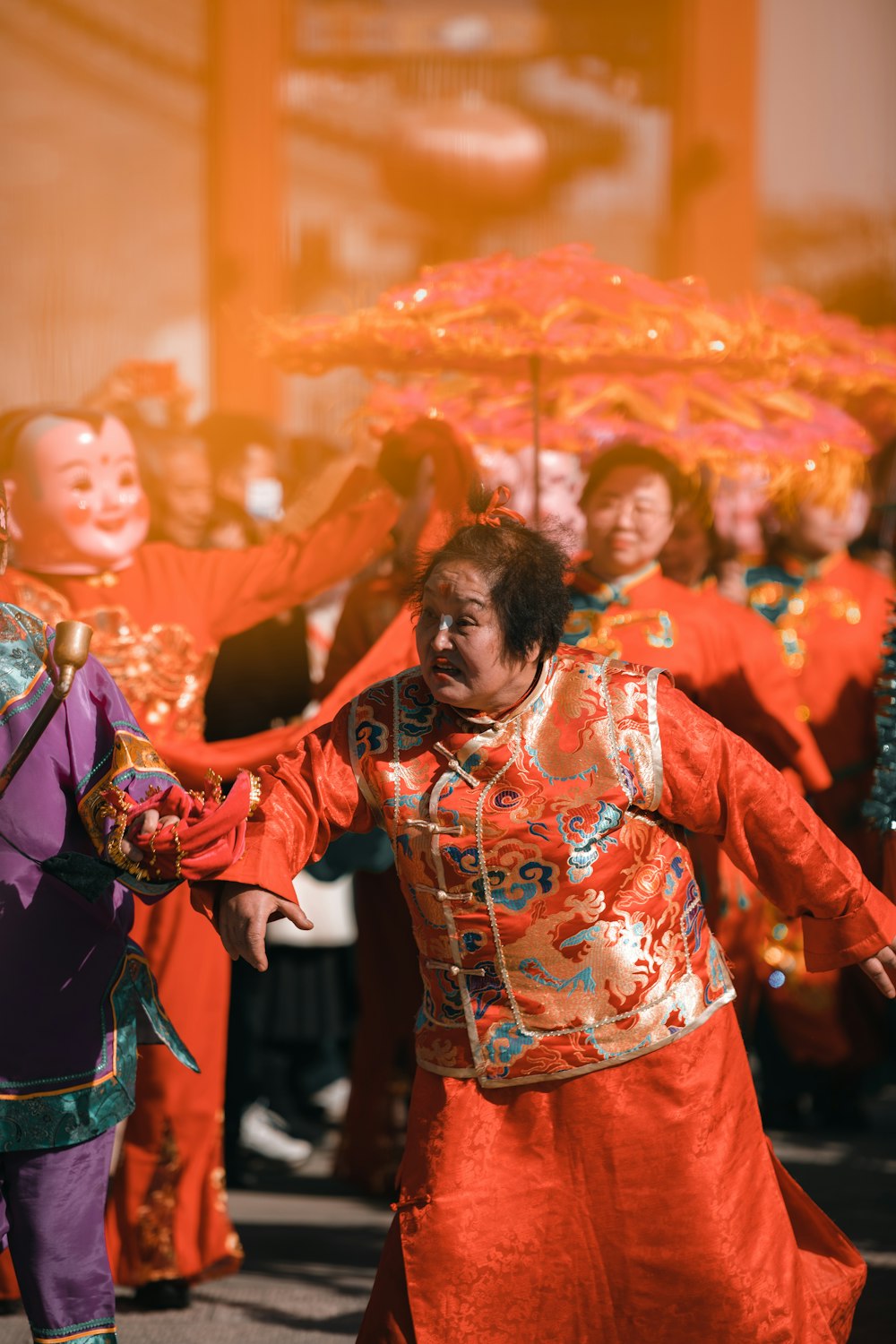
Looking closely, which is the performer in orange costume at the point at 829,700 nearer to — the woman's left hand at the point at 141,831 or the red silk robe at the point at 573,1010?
the red silk robe at the point at 573,1010

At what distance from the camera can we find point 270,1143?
5.57 metres

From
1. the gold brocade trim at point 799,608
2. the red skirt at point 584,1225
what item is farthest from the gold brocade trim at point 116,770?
the gold brocade trim at point 799,608

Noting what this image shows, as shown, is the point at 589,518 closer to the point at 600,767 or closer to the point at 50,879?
the point at 600,767

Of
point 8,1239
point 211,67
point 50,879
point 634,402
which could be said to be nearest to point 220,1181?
point 8,1239

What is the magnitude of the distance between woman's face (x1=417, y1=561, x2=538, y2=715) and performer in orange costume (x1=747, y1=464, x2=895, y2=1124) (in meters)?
2.52

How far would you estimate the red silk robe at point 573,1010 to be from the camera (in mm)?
2922

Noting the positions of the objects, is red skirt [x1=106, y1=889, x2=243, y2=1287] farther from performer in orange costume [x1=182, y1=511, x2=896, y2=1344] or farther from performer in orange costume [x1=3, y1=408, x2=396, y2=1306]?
performer in orange costume [x1=182, y1=511, x2=896, y2=1344]

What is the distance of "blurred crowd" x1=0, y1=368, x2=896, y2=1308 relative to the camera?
4.14 meters

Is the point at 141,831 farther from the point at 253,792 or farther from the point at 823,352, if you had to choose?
the point at 823,352

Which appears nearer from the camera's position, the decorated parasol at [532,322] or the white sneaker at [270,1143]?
the decorated parasol at [532,322]

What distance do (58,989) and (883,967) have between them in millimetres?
1491

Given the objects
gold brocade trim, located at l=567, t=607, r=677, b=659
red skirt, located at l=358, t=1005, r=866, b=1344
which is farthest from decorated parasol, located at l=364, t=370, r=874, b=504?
red skirt, located at l=358, t=1005, r=866, b=1344

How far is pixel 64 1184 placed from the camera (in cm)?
302

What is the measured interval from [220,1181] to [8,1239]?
1.25 metres
